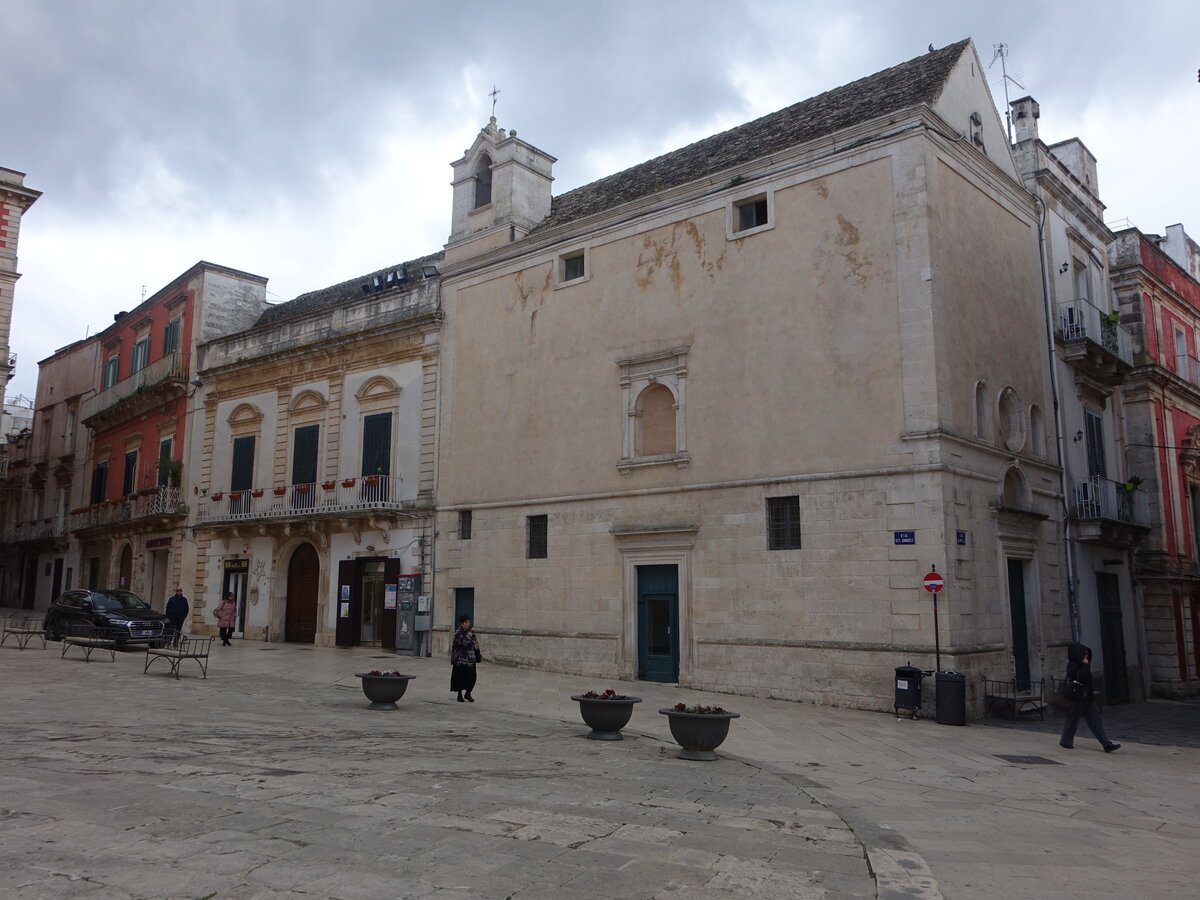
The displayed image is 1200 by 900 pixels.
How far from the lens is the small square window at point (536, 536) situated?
70.9 ft

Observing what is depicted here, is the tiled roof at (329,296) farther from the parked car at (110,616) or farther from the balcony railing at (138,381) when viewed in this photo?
the parked car at (110,616)

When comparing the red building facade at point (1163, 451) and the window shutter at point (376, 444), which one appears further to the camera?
the window shutter at point (376, 444)

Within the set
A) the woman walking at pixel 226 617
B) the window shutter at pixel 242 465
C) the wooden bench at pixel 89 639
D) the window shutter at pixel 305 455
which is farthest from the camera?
the window shutter at pixel 242 465

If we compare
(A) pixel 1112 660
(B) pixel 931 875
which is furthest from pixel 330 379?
(B) pixel 931 875

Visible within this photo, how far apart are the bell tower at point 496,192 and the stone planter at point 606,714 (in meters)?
14.4

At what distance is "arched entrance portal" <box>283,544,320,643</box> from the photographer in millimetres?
26500

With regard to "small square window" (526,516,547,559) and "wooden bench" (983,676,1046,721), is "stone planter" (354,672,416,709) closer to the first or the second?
"small square window" (526,516,547,559)

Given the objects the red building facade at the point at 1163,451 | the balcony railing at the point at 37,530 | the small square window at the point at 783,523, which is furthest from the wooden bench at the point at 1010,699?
the balcony railing at the point at 37,530

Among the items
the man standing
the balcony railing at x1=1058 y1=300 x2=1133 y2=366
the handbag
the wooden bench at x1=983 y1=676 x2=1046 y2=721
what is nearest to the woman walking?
the man standing

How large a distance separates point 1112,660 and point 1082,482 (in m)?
4.38

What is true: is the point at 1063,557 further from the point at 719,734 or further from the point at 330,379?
the point at 330,379

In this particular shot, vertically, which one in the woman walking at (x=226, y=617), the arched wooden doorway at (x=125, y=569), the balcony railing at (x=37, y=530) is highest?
the balcony railing at (x=37, y=530)

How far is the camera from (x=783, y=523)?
17.7 m

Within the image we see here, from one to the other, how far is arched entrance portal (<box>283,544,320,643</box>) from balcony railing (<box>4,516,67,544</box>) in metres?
17.9
